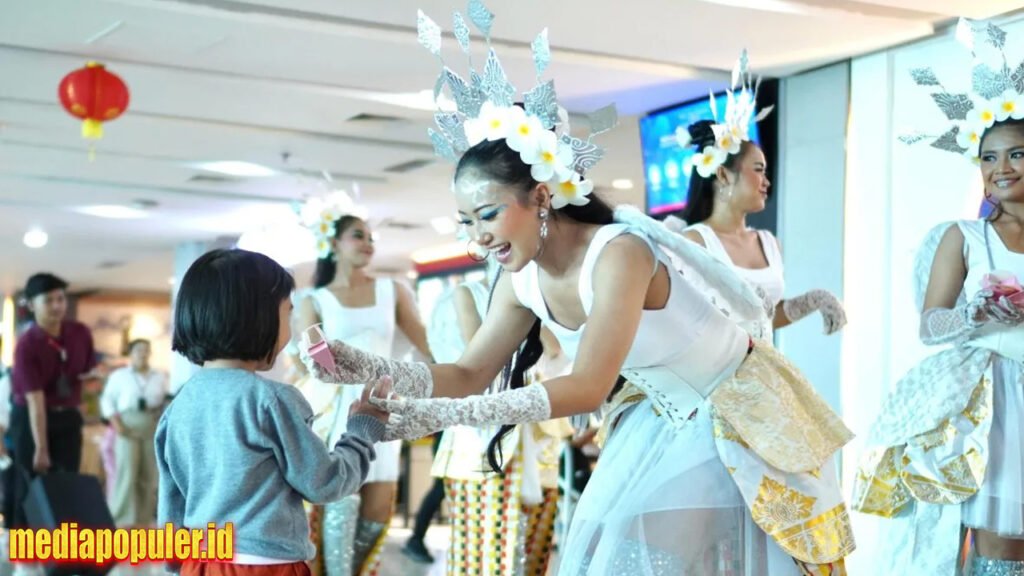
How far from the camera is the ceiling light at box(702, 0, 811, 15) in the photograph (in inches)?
217

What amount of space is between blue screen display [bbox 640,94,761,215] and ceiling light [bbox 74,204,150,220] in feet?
18.2

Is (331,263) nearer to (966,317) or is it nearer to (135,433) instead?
(966,317)

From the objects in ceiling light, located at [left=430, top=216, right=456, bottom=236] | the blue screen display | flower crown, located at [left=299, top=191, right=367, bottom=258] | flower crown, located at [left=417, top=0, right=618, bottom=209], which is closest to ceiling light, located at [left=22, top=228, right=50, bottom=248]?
ceiling light, located at [left=430, top=216, right=456, bottom=236]

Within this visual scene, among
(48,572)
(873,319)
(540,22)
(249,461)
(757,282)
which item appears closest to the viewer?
(249,461)

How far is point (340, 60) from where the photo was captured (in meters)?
6.51

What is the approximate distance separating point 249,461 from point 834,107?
489 cm

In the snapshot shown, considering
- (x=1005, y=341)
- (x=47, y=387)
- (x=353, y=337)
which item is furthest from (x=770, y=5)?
(x=47, y=387)

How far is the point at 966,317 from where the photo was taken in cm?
312

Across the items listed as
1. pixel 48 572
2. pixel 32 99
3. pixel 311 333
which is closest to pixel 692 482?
pixel 311 333

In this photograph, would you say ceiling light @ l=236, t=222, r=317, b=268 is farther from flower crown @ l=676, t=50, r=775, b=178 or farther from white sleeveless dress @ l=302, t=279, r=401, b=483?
flower crown @ l=676, t=50, r=775, b=178

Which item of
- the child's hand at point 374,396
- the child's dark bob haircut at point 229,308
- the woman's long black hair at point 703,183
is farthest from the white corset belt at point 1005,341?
the child's dark bob haircut at point 229,308

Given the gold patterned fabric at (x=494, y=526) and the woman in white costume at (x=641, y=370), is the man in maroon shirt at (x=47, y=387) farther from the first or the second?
the woman in white costume at (x=641, y=370)

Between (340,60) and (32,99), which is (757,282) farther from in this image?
(32,99)

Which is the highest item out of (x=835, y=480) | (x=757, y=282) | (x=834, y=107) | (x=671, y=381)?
(x=834, y=107)
